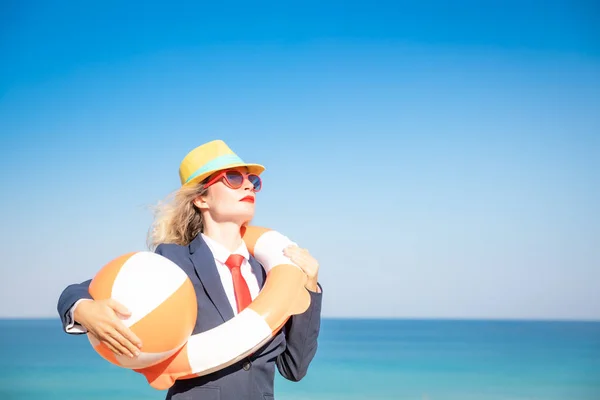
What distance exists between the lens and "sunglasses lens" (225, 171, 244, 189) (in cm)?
247

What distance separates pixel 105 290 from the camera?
2049 mm

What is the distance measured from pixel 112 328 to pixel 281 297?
23.1 inches

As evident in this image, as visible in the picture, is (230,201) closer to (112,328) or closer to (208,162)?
(208,162)

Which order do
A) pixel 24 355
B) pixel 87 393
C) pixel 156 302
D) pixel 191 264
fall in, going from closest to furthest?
pixel 156 302, pixel 191 264, pixel 87 393, pixel 24 355

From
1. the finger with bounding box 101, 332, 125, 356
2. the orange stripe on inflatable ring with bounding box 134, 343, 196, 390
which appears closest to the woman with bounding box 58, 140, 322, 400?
the orange stripe on inflatable ring with bounding box 134, 343, 196, 390

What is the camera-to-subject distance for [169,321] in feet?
6.60

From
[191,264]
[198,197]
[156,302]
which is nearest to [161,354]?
[156,302]

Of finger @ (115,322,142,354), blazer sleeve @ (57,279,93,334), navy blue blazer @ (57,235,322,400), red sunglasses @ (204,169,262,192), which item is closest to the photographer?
finger @ (115,322,142,354)

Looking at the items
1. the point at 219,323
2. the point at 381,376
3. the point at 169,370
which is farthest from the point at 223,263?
the point at 381,376

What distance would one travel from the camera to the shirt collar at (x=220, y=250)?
2.42 m

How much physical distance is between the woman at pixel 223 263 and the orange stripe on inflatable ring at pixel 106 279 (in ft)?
0.26

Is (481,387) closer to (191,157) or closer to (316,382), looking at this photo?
(316,382)

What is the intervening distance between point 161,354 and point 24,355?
72.4 feet

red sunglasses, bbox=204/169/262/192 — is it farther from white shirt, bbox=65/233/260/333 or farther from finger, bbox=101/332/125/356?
finger, bbox=101/332/125/356
